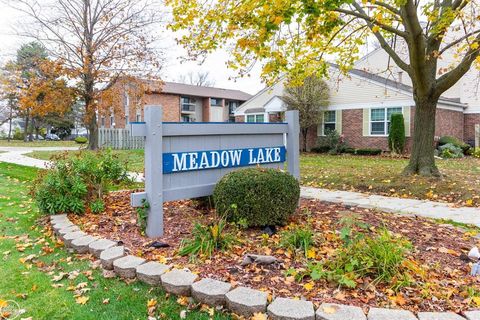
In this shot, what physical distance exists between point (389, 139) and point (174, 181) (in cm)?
1526

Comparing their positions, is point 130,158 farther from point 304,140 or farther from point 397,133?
point 397,133

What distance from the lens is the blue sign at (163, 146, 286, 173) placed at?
421 cm

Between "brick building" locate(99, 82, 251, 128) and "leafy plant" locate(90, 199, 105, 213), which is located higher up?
"brick building" locate(99, 82, 251, 128)

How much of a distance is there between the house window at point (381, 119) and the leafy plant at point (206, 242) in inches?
643

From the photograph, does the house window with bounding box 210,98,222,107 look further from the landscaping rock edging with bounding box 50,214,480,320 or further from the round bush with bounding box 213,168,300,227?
the landscaping rock edging with bounding box 50,214,480,320

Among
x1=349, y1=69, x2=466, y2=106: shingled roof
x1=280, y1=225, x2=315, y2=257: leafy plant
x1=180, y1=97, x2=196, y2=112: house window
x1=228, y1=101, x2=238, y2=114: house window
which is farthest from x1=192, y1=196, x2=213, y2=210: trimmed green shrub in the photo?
x1=228, y1=101, x2=238, y2=114: house window

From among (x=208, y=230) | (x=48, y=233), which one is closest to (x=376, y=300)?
(x=208, y=230)

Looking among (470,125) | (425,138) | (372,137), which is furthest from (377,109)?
(425,138)

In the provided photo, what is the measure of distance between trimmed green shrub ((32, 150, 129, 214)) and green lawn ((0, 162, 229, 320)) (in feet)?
1.77

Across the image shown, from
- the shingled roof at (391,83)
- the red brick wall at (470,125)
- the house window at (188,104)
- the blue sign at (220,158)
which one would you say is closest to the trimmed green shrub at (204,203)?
the blue sign at (220,158)

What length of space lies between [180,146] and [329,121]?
1734 cm

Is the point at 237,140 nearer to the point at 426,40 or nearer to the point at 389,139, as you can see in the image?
the point at 426,40

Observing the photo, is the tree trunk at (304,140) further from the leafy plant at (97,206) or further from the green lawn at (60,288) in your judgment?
the green lawn at (60,288)

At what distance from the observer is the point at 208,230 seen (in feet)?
12.1
